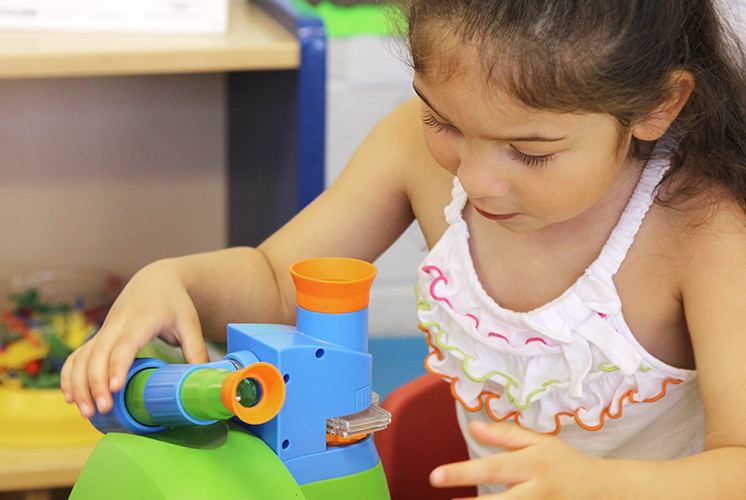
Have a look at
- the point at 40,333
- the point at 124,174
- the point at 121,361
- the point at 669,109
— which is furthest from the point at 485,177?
the point at 124,174

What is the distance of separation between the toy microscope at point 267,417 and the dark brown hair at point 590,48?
147 mm

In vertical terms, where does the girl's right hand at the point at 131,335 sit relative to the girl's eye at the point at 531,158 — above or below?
below

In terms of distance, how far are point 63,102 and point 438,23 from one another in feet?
3.10

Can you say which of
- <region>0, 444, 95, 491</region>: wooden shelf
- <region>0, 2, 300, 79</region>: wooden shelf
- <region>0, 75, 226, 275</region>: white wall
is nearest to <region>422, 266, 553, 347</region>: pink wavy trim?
<region>0, 2, 300, 79</region>: wooden shelf

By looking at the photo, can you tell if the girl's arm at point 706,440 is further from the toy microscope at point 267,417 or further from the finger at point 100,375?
the finger at point 100,375

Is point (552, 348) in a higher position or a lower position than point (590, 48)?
lower

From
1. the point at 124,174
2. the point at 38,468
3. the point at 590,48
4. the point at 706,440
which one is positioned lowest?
the point at 38,468

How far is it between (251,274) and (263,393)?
298mm

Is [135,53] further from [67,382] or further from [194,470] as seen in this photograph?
[194,470]

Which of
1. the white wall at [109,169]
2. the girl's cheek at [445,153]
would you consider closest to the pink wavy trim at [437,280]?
the girl's cheek at [445,153]

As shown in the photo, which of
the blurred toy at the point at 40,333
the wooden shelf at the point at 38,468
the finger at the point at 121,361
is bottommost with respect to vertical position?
the wooden shelf at the point at 38,468

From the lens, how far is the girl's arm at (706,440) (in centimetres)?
41

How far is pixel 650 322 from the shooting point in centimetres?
60

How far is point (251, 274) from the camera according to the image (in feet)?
2.26
